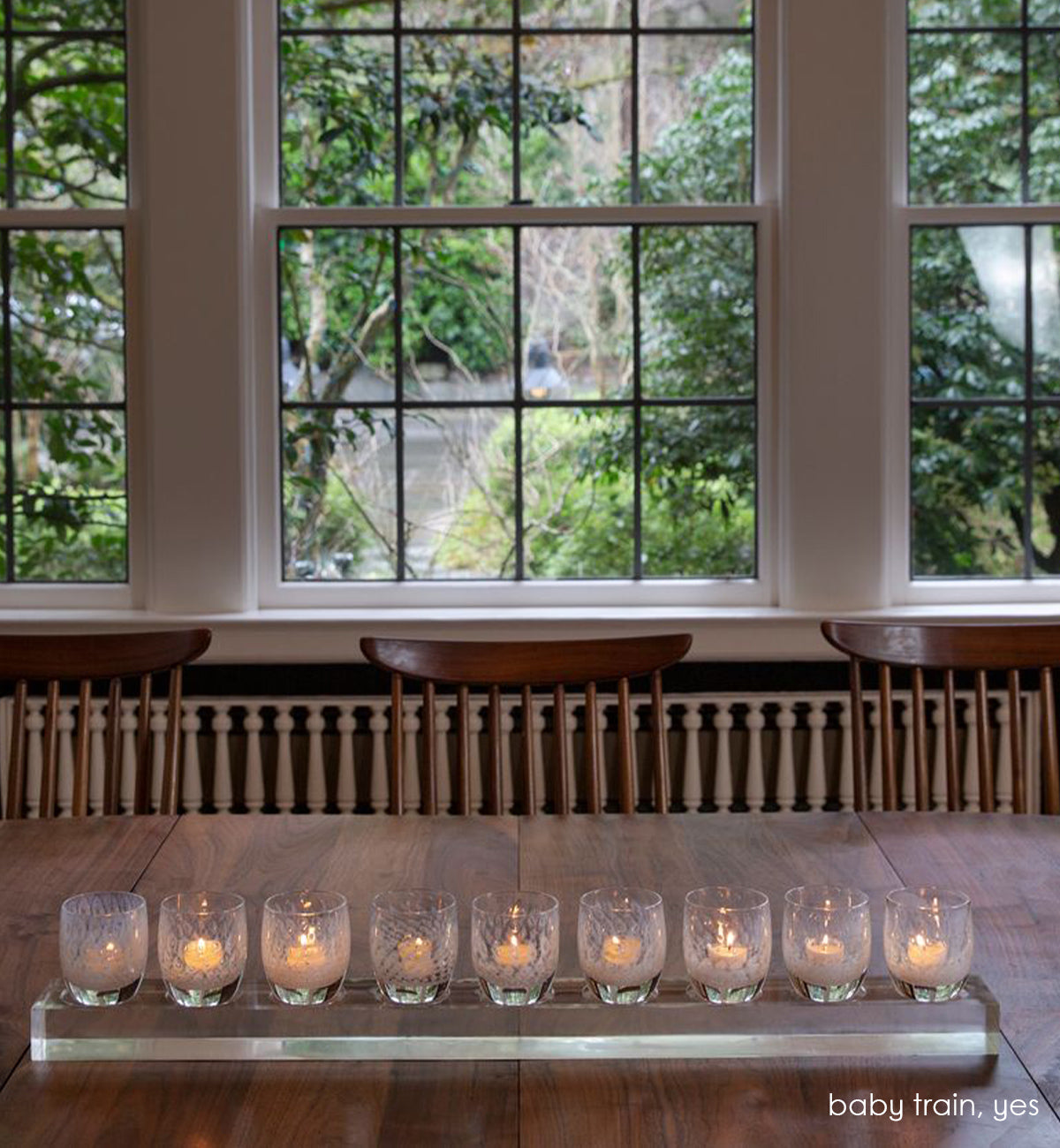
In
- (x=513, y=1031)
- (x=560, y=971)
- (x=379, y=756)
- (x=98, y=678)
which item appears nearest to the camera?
(x=513, y=1031)

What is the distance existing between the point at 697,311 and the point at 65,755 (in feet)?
5.62

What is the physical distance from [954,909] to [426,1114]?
0.47 metres

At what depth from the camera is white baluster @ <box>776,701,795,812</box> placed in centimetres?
323

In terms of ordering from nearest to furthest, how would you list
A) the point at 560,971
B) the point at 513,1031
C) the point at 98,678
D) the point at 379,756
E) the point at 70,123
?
the point at 513,1031
the point at 560,971
the point at 98,678
the point at 379,756
the point at 70,123

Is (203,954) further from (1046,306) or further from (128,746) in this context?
(1046,306)

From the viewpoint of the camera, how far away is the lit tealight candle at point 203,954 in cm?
127

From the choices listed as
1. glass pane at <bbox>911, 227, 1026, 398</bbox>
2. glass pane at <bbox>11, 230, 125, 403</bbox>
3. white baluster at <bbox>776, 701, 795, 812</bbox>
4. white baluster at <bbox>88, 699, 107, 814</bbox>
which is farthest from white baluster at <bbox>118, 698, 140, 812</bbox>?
glass pane at <bbox>911, 227, 1026, 398</bbox>

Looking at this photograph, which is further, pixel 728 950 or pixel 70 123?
pixel 70 123

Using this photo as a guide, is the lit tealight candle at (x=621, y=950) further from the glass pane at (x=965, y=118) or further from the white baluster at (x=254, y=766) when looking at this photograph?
the glass pane at (x=965, y=118)

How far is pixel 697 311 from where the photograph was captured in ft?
11.3

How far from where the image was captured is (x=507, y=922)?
50.0 inches

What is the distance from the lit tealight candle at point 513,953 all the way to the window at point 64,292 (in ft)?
7.84

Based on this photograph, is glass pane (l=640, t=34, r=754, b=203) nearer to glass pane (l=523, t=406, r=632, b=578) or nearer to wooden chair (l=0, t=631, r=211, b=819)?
glass pane (l=523, t=406, r=632, b=578)

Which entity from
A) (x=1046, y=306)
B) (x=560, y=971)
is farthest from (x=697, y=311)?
(x=560, y=971)
